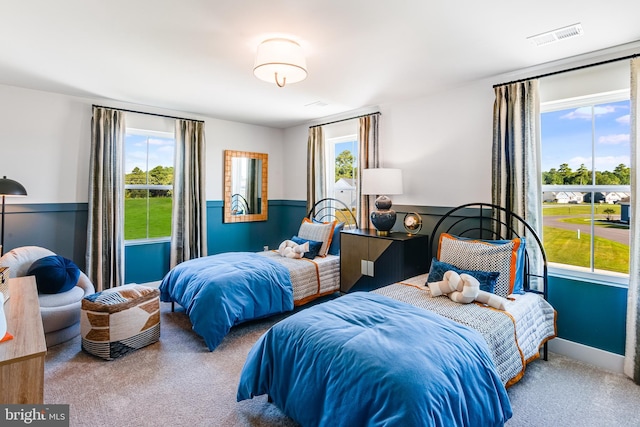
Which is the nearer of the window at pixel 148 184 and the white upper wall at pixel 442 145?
the white upper wall at pixel 442 145

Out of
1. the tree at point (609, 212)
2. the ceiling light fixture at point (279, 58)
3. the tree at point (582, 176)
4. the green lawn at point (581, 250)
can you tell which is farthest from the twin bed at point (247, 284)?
the tree at point (609, 212)

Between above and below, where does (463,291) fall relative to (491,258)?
below

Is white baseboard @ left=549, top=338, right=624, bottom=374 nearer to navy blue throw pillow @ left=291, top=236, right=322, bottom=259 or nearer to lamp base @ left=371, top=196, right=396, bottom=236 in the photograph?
lamp base @ left=371, top=196, right=396, bottom=236

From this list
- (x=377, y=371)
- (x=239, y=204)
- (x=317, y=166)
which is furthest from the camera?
(x=239, y=204)

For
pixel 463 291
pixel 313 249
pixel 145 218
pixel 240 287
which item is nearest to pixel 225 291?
pixel 240 287

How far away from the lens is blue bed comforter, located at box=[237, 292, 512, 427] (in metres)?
1.44

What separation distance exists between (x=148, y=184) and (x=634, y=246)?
17.2 feet

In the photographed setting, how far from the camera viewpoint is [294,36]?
7.97 feet

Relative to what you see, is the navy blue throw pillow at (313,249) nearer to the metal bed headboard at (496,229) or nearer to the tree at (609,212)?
the metal bed headboard at (496,229)

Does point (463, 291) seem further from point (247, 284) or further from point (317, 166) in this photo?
point (317, 166)

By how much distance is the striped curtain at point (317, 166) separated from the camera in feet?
16.8

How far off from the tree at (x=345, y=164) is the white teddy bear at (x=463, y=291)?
2.57 meters

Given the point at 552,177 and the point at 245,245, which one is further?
the point at 245,245

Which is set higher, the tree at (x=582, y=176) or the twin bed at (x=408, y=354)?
the tree at (x=582, y=176)
